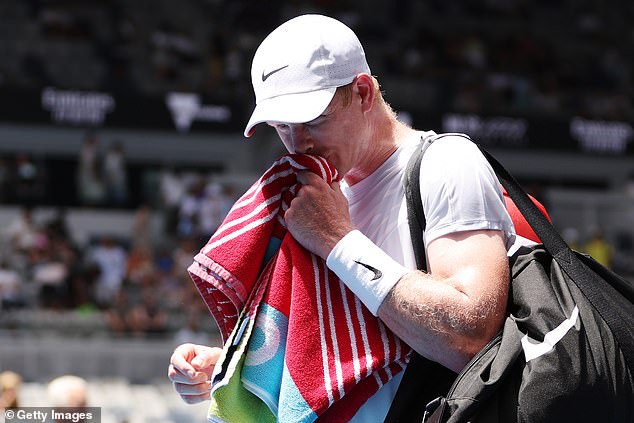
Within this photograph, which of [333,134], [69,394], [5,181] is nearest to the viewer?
[333,134]

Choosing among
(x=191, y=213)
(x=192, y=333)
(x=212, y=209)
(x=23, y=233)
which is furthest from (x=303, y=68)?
(x=191, y=213)

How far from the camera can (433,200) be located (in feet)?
6.40

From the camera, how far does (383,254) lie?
77.1 inches

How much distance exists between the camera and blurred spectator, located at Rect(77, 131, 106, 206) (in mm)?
15742

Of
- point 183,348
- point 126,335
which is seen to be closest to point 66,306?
point 126,335

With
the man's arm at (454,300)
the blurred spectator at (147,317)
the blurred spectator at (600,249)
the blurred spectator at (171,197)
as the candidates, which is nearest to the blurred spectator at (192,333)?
the blurred spectator at (147,317)

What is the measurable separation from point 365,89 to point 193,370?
2.21ft

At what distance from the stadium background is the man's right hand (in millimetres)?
8651

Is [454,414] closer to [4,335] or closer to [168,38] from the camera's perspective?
[4,335]

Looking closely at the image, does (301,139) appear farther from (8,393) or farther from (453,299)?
(8,393)

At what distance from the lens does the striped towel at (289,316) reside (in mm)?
1942

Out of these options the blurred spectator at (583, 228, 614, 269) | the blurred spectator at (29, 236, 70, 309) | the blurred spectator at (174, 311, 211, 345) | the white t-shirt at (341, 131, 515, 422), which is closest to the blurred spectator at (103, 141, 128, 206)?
the blurred spectator at (29, 236, 70, 309)

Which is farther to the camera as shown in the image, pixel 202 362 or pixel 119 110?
pixel 119 110

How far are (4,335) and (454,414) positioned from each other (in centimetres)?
1076
